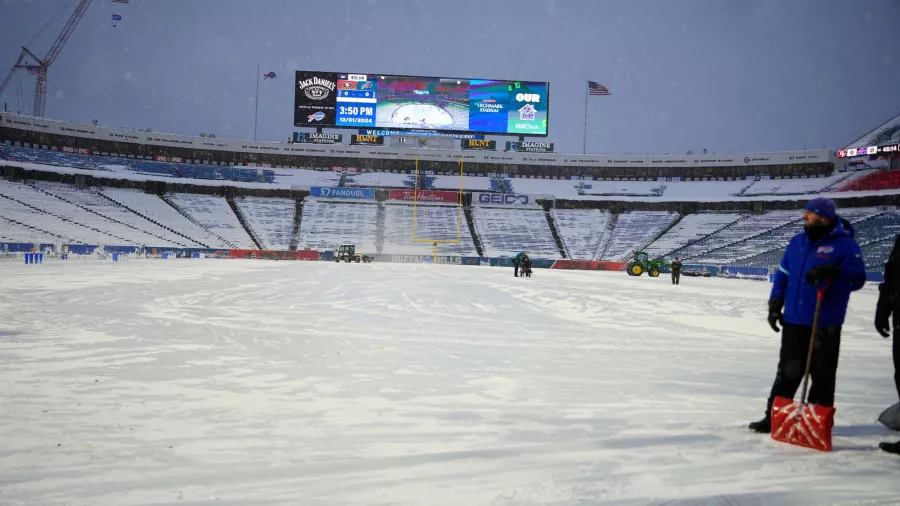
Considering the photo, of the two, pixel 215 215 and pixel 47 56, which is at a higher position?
pixel 47 56

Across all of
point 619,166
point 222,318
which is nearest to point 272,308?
point 222,318

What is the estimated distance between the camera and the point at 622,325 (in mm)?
10977

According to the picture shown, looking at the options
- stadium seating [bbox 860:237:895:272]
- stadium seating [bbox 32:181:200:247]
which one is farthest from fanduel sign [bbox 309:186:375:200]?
stadium seating [bbox 860:237:895:272]

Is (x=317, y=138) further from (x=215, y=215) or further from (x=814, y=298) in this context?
(x=814, y=298)

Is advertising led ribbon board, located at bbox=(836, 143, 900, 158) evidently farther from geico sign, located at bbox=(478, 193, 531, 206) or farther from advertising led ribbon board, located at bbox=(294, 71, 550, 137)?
geico sign, located at bbox=(478, 193, 531, 206)

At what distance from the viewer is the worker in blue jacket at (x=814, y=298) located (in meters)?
4.15

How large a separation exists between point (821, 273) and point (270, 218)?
57.2 metres

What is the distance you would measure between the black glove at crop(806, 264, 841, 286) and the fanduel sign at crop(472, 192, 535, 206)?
196 ft

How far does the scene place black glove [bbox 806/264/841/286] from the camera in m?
4.03

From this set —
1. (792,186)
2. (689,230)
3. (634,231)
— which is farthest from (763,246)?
(792,186)

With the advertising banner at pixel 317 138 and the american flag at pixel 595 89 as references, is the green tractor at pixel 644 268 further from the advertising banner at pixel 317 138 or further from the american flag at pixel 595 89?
the advertising banner at pixel 317 138

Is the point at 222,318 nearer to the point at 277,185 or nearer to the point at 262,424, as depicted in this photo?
the point at 262,424

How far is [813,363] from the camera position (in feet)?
14.0

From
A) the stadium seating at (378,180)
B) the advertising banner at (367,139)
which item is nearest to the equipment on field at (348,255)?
the advertising banner at (367,139)
